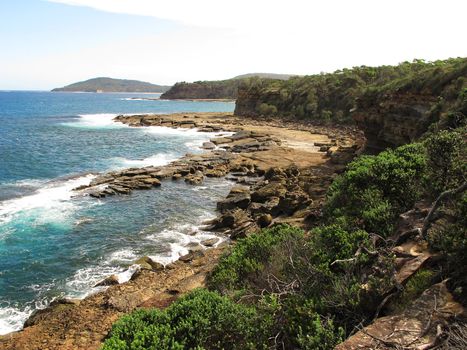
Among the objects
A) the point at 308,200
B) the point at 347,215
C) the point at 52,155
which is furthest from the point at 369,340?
the point at 52,155

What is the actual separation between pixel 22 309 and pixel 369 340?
1640cm

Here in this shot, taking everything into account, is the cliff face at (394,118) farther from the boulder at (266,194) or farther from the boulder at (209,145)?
the boulder at (209,145)

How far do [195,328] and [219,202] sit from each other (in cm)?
2216

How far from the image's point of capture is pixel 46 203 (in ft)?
108

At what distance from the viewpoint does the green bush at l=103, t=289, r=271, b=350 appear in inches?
372

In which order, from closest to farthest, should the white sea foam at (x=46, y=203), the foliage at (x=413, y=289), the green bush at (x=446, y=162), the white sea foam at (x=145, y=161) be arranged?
the foliage at (x=413, y=289), the green bush at (x=446, y=162), the white sea foam at (x=46, y=203), the white sea foam at (x=145, y=161)

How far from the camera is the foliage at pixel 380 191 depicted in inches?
587

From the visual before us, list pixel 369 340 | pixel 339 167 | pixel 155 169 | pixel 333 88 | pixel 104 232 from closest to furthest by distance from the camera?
1. pixel 369 340
2. pixel 104 232
3. pixel 339 167
4. pixel 155 169
5. pixel 333 88

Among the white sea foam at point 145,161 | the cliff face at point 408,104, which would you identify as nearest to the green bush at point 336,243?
the cliff face at point 408,104

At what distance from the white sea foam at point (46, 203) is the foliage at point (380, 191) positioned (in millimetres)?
22045

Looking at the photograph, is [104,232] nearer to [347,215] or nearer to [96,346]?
[96,346]

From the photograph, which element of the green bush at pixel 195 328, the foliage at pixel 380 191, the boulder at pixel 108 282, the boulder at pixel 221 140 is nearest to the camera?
the green bush at pixel 195 328

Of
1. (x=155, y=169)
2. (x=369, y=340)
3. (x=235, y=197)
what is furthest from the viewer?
(x=155, y=169)

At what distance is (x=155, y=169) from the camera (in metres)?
44.0
